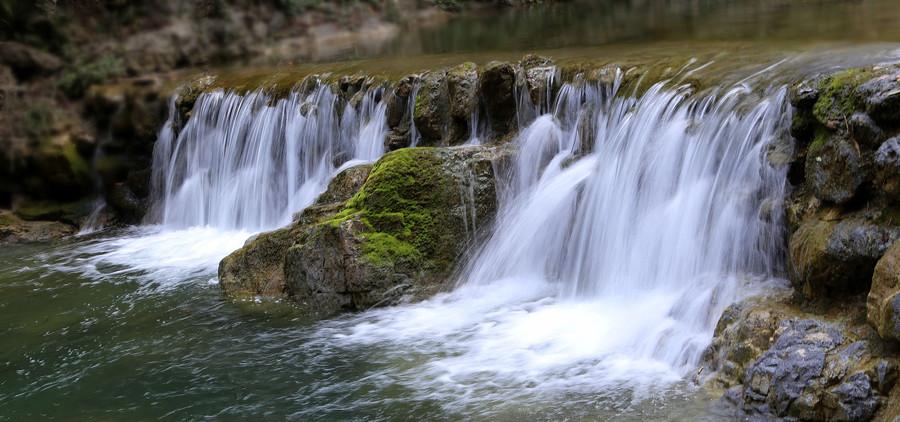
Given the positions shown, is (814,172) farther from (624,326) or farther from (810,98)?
(624,326)

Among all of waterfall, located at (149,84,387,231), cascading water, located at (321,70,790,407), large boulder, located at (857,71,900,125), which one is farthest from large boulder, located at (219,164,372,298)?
large boulder, located at (857,71,900,125)

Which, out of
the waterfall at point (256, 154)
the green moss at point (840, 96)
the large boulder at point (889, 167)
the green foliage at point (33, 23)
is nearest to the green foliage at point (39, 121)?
the waterfall at point (256, 154)

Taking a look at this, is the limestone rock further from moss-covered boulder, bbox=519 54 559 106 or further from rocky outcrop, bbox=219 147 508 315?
moss-covered boulder, bbox=519 54 559 106

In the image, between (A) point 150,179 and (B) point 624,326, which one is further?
(A) point 150,179

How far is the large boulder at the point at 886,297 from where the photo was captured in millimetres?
4230

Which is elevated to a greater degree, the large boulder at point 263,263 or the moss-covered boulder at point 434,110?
the moss-covered boulder at point 434,110

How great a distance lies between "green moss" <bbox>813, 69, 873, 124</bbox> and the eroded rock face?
1307 millimetres

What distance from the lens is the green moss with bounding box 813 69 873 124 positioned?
5355 millimetres

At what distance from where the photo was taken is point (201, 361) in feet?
22.4

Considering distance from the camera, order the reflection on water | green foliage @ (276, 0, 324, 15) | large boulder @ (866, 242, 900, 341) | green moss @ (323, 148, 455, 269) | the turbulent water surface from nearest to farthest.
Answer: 1. large boulder @ (866, 242, 900, 341)
2. the turbulent water surface
3. green moss @ (323, 148, 455, 269)
4. the reflection on water
5. green foliage @ (276, 0, 324, 15)

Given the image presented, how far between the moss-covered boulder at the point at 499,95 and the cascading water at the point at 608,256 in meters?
0.59

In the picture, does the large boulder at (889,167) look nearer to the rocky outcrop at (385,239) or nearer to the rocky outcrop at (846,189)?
the rocky outcrop at (846,189)

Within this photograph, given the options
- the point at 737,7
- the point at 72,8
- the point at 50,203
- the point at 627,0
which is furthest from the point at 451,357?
the point at 627,0

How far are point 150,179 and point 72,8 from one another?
7.39m
